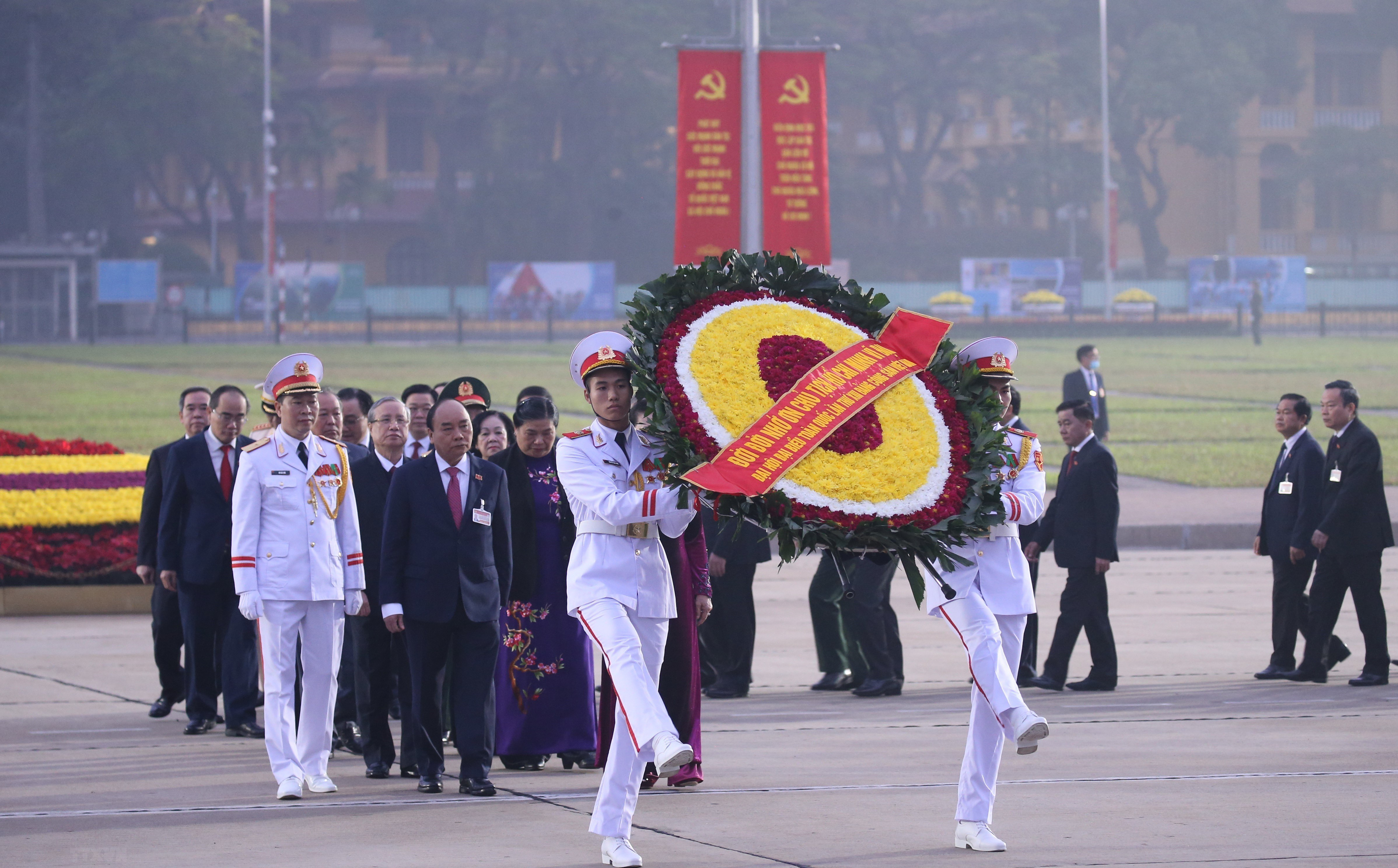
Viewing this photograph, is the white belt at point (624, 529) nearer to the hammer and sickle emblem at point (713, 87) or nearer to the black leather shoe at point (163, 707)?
the black leather shoe at point (163, 707)

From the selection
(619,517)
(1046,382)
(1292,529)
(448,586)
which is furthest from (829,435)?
(1046,382)

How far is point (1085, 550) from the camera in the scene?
941cm

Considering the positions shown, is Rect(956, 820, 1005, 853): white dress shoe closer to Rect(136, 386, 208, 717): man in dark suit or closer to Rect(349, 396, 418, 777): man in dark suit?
Rect(349, 396, 418, 777): man in dark suit

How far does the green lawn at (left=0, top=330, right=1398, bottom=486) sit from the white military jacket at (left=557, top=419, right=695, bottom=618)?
50.6 ft

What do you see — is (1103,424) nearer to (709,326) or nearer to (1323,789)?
(1323,789)

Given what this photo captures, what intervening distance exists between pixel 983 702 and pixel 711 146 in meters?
14.0

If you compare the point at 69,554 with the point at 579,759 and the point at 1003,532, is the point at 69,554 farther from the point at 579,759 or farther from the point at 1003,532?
the point at 1003,532

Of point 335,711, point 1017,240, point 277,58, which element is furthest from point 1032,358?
point 335,711

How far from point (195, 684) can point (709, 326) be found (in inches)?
147

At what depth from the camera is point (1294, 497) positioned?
977cm

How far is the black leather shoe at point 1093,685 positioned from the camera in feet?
30.6

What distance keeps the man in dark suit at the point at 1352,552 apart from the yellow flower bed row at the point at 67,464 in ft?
28.2

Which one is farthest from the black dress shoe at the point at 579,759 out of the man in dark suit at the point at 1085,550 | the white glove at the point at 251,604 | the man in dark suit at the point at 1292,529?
the man in dark suit at the point at 1292,529

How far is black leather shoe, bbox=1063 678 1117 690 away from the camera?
9.32 metres
